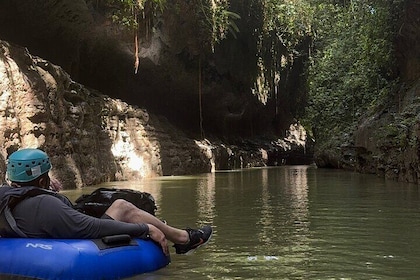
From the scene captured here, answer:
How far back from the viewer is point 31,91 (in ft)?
41.7

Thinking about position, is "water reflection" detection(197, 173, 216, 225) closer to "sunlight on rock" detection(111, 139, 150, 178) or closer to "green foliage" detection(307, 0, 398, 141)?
"sunlight on rock" detection(111, 139, 150, 178)

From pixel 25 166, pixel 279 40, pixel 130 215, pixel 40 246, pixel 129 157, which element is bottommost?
pixel 40 246

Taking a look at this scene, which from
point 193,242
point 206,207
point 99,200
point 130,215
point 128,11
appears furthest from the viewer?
point 128,11

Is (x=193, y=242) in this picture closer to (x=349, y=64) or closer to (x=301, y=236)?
(x=301, y=236)

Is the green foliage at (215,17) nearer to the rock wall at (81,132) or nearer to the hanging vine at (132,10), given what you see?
the hanging vine at (132,10)

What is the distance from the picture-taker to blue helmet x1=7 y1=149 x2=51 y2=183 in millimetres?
3844

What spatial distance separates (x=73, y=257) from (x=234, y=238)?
2400mm

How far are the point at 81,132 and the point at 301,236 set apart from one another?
10.9 metres

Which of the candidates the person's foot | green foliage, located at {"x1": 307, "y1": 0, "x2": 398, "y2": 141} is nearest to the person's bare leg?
the person's foot

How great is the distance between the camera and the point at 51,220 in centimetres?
379

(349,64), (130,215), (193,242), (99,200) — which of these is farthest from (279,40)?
(130,215)

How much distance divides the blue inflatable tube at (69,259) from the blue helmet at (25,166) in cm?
45

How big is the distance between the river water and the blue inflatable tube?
0.21 metres

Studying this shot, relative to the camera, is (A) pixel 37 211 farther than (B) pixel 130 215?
No
